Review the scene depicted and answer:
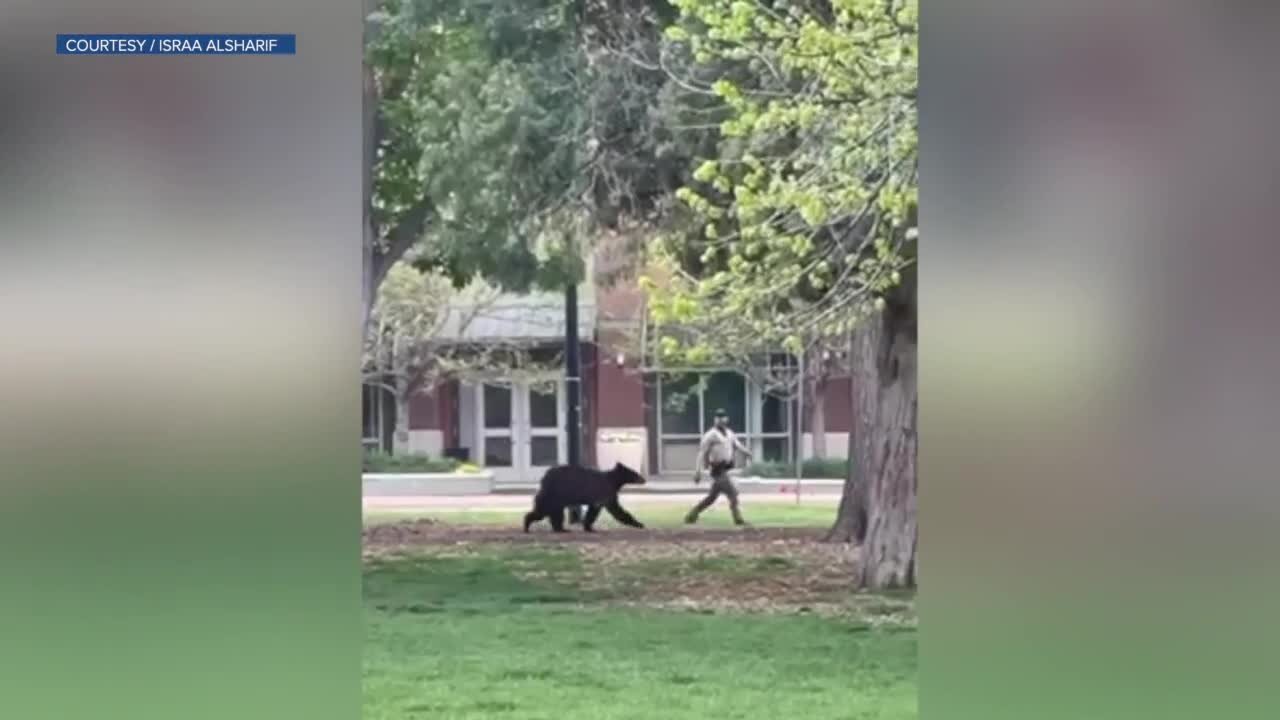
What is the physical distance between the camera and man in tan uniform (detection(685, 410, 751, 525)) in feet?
36.0

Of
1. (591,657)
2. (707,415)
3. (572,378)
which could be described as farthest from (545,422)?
(591,657)

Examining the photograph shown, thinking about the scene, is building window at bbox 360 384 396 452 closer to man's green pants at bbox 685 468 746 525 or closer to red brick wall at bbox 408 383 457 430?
red brick wall at bbox 408 383 457 430

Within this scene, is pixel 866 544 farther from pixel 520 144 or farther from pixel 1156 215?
pixel 1156 215

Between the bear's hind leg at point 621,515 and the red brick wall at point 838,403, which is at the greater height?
the red brick wall at point 838,403

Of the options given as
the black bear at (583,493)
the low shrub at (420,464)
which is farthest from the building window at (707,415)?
the low shrub at (420,464)

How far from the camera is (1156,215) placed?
370cm

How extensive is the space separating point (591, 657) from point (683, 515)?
288 cm

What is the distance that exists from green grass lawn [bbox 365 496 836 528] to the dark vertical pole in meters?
0.78

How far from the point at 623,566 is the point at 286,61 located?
7711 millimetres

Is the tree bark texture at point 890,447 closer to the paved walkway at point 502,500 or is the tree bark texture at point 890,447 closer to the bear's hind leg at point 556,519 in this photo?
the paved walkway at point 502,500

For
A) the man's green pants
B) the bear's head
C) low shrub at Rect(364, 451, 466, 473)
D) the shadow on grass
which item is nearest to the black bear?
the bear's head

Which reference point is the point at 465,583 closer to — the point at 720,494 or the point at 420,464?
the point at 420,464

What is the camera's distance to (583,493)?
11023 millimetres

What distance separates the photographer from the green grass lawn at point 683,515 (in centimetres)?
1121
